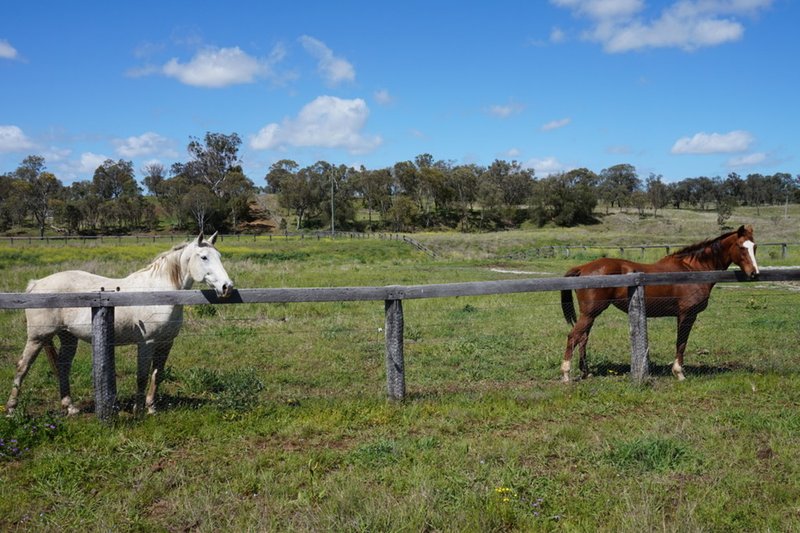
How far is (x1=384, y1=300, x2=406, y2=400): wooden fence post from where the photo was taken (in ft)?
22.2

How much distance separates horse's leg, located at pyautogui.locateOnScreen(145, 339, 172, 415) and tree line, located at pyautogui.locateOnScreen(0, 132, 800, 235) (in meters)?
82.4

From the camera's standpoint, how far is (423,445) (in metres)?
5.30

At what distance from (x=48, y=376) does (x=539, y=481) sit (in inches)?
290

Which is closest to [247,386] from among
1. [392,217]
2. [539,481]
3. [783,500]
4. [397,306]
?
[397,306]

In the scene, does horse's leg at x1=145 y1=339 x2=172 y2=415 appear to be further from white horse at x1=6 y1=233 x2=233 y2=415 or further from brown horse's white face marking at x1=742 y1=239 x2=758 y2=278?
brown horse's white face marking at x1=742 y1=239 x2=758 y2=278

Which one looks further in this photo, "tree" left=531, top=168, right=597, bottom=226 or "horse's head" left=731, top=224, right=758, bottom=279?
"tree" left=531, top=168, right=597, bottom=226

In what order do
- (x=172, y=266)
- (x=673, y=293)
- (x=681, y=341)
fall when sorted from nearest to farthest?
1. (x=172, y=266)
2. (x=681, y=341)
3. (x=673, y=293)

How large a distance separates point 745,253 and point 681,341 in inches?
62.6

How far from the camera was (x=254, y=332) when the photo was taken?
1173 cm

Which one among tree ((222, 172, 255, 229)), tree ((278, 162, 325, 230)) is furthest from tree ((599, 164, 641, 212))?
tree ((222, 172, 255, 229))

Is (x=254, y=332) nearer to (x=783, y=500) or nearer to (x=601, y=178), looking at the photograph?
(x=783, y=500)

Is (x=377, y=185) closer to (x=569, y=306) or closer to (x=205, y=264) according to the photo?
(x=569, y=306)

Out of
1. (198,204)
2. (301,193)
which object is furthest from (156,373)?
(301,193)

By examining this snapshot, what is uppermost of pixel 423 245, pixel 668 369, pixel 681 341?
pixel 423 245
